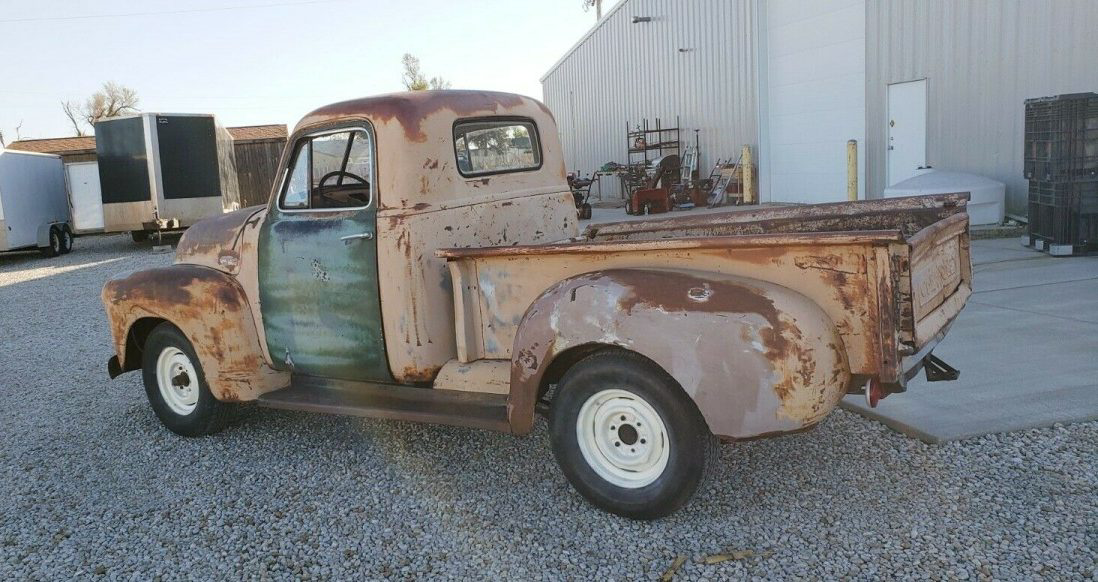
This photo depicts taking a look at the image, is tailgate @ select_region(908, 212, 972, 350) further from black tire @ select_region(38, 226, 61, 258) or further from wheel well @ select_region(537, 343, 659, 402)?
black tire @ select_region(38, 226, 61, 258)

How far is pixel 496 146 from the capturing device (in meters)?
5.11

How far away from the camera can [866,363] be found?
3367 mm

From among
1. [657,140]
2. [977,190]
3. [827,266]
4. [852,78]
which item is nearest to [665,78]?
[657,140]

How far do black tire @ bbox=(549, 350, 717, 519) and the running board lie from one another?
363 millimetres

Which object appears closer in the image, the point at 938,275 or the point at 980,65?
the point at 938,275

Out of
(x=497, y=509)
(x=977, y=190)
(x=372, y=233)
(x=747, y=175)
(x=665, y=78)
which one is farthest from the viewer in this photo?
(x=665, y=78)

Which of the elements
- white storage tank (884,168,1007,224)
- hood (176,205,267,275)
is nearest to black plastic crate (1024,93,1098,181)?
white storage tank (884,168,1007,224)

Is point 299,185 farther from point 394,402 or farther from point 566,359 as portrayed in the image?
point 566,359

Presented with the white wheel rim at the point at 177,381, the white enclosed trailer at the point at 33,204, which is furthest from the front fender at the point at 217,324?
the white enclosed trailer at the point at 33,204

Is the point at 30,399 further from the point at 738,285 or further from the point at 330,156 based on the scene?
the point at 738,285

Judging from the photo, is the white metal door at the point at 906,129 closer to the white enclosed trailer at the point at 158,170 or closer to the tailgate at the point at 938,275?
the tailgate at the point at 938,275

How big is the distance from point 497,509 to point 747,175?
15.4 meters

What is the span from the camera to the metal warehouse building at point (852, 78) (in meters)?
11.8

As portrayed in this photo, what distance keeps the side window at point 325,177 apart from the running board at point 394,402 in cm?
106
